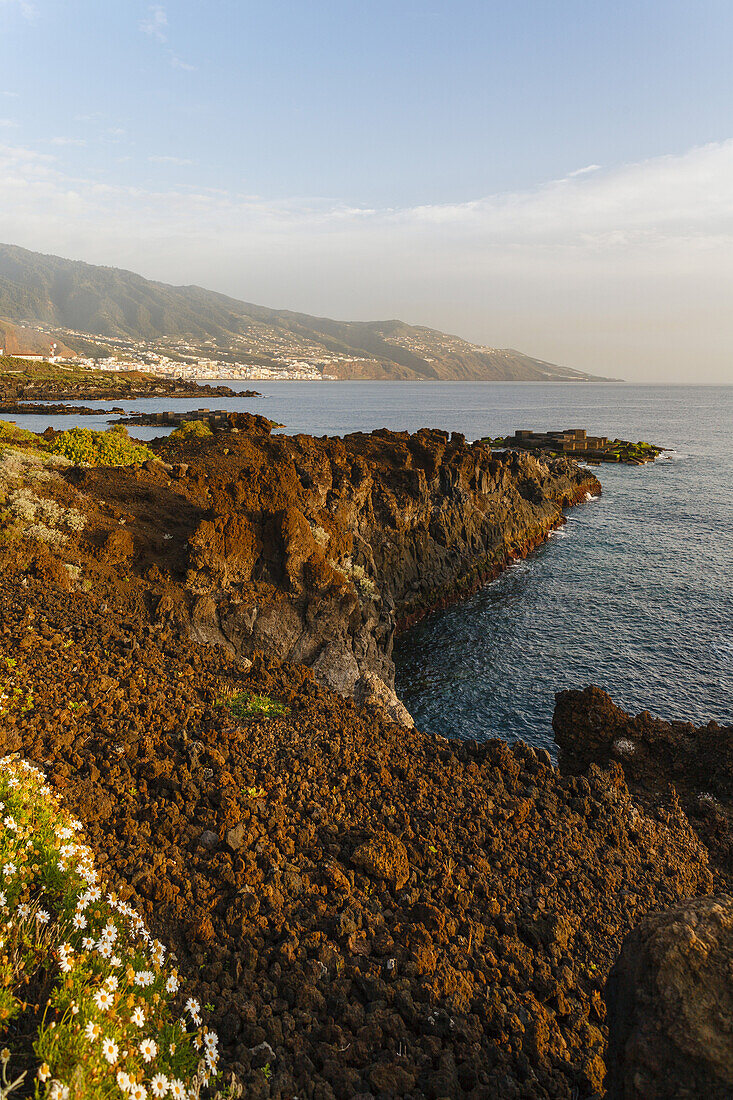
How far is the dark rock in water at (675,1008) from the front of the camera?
415 centimetres

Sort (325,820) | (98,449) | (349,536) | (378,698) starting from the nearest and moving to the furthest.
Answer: (325,820), (378,698), (349,536), (98,449)

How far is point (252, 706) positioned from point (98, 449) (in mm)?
27879

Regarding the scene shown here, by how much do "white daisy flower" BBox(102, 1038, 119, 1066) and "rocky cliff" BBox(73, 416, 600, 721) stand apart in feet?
38.7

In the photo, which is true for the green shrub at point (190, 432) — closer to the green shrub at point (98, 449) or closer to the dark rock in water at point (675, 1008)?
the green shrub at point (98, 449)

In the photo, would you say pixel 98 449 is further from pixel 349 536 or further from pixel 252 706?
pixel 252 706

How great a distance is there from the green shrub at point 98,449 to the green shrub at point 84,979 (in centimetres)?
3009

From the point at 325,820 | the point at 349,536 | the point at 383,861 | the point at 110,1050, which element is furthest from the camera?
the point at 349,536

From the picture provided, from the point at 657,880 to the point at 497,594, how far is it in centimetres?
2546

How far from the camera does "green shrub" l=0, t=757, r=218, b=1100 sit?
3957 mm

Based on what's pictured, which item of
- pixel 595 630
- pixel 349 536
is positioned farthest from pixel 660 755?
pixel 349 536

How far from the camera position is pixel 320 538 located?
72.9ft

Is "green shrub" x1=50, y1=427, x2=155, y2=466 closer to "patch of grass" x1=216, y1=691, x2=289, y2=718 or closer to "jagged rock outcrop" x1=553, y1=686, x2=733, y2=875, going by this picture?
"patch of grass" x1=216, y1=691, x2=289, y2=718

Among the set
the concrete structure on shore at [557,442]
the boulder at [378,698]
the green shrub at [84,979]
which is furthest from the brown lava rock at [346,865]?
the concrete structure on shore at [557,442]

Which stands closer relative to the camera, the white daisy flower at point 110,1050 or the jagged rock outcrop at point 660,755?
the white daisy flower at point 110,1050
